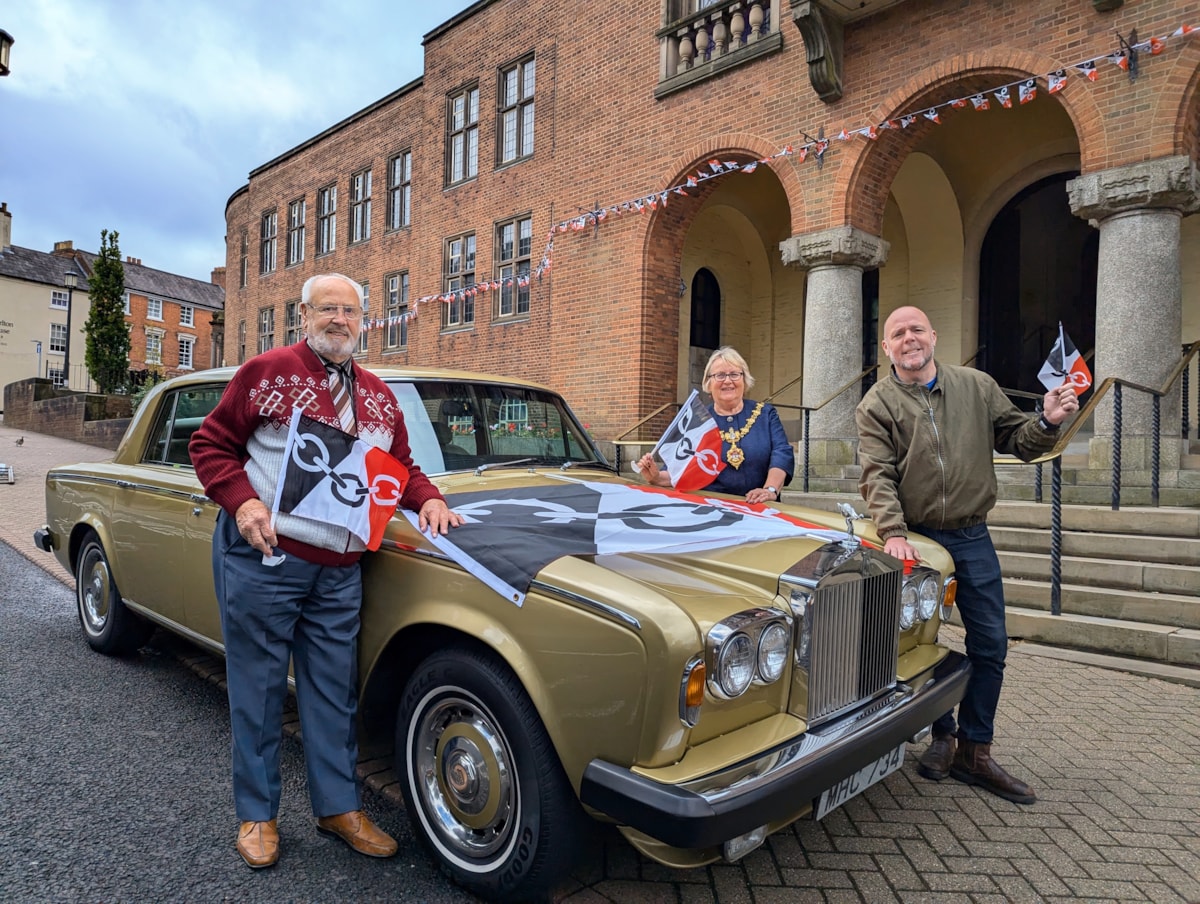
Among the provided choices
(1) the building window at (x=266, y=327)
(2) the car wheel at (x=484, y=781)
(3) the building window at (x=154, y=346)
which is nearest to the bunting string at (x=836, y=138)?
(2) the car wheel at (x=484, y=781)

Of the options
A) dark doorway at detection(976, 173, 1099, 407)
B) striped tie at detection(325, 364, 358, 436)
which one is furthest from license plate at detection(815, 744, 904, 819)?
dark doorway at detection(976, 173, 1099, 407)

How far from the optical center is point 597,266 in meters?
13.0

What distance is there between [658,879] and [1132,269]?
771 cm

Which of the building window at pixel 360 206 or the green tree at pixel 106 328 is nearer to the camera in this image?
the building window at pixel 360 206

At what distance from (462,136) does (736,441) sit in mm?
15097

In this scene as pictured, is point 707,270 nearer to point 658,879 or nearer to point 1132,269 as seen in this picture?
point 1132,269

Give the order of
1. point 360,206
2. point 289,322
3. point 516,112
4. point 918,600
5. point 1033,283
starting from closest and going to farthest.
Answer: point 918,600 → point 1033,283 → point 516,112 → point 360,206 → point 289,322

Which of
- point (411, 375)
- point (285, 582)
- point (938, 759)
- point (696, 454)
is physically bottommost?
point (938, 759)

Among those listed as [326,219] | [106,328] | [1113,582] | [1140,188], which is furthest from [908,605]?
[106,328]

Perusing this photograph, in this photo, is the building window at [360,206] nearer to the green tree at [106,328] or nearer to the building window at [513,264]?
the building window at [513,264]

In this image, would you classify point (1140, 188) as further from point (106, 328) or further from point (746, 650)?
point (106, 328)

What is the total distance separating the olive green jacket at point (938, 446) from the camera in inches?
129

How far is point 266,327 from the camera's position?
2522 centimetres

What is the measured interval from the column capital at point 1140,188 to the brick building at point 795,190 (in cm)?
2
